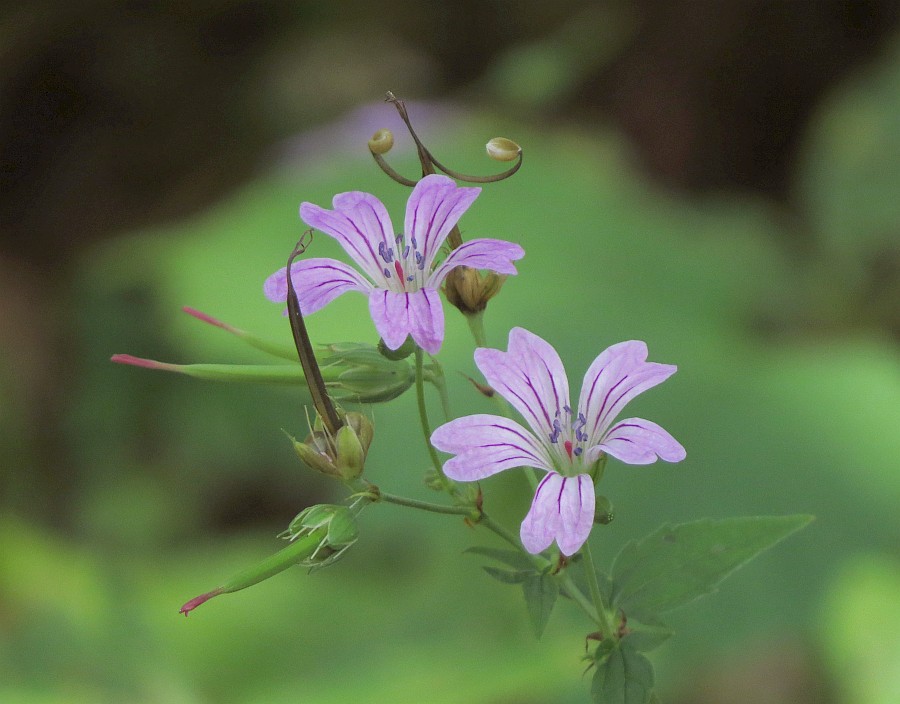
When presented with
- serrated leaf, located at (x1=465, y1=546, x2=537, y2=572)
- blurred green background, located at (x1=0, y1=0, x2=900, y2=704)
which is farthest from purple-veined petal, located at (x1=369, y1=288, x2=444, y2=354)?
blurred green background, located at (x1=0, y1=0, x2=900, y2=704)

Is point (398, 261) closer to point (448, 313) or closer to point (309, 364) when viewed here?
point (309, 364)

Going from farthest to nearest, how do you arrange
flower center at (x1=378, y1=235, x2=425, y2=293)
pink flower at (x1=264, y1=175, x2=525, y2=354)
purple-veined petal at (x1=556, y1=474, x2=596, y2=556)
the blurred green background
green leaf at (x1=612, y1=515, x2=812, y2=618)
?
the blurred green background < flower center at (x1=378, y1=235, x2=425, y2=293) < green leaf at (x1=612, y1=515, x2=812, y2=618) < pink flower at (x1=264, y1=175, x2=525, y2=354) < purple-veined petal at (x1=556, y1=474, x2=596, y2=556)

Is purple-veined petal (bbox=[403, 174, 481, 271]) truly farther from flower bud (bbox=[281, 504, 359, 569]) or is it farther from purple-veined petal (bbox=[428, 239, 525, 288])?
flower bud (bbox=[281, 504, 359, 569])

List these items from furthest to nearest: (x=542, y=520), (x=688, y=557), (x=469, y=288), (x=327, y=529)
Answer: (x=469, y=288), (x=688, y=557), (x=327, y=529), (x=542, y=520)

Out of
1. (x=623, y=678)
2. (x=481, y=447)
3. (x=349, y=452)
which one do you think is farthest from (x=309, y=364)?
(x=623, y=678)

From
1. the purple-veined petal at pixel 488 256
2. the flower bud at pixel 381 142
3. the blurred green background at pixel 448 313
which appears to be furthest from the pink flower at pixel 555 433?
the blurred green background at pixel 448 313

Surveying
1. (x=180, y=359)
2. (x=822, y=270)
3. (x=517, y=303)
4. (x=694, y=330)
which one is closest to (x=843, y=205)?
(x=822, y=270)
